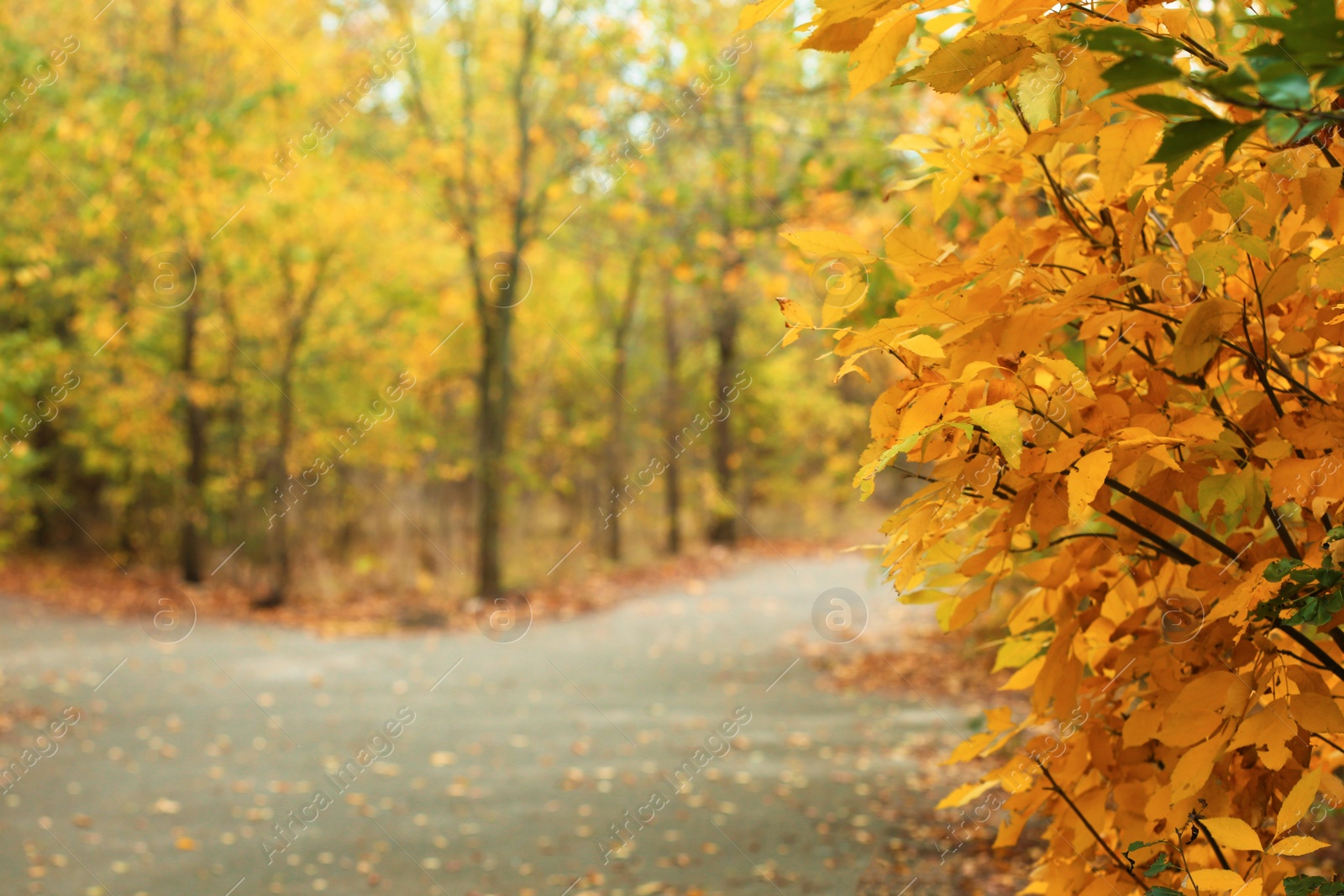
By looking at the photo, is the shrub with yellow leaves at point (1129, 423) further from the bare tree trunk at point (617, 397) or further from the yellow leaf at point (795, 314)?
the bare tree trunk at point (617, 397)

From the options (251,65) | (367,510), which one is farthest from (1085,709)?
(367,510)

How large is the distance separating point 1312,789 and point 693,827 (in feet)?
16.1

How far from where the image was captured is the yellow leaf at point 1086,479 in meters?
1.25

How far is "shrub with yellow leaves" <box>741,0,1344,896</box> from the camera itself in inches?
52.1

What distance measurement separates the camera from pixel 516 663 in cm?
1138

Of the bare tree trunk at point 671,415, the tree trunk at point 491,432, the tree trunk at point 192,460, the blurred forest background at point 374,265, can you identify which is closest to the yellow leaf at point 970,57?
the blurred forest background at point 374,265

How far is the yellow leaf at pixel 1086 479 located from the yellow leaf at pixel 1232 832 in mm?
466

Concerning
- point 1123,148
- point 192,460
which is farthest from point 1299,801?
point 192,460

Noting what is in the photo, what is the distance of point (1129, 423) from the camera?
147 cm

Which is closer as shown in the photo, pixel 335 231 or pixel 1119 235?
pixel 1119 235

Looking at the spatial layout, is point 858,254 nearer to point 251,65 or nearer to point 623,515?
point 251,65

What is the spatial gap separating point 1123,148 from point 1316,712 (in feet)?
2.43

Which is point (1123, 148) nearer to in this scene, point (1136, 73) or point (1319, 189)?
point (1319, 189)

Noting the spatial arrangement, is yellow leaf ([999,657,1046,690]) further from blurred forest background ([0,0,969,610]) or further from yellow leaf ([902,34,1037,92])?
blurred forest background ([0,0,969,610])
